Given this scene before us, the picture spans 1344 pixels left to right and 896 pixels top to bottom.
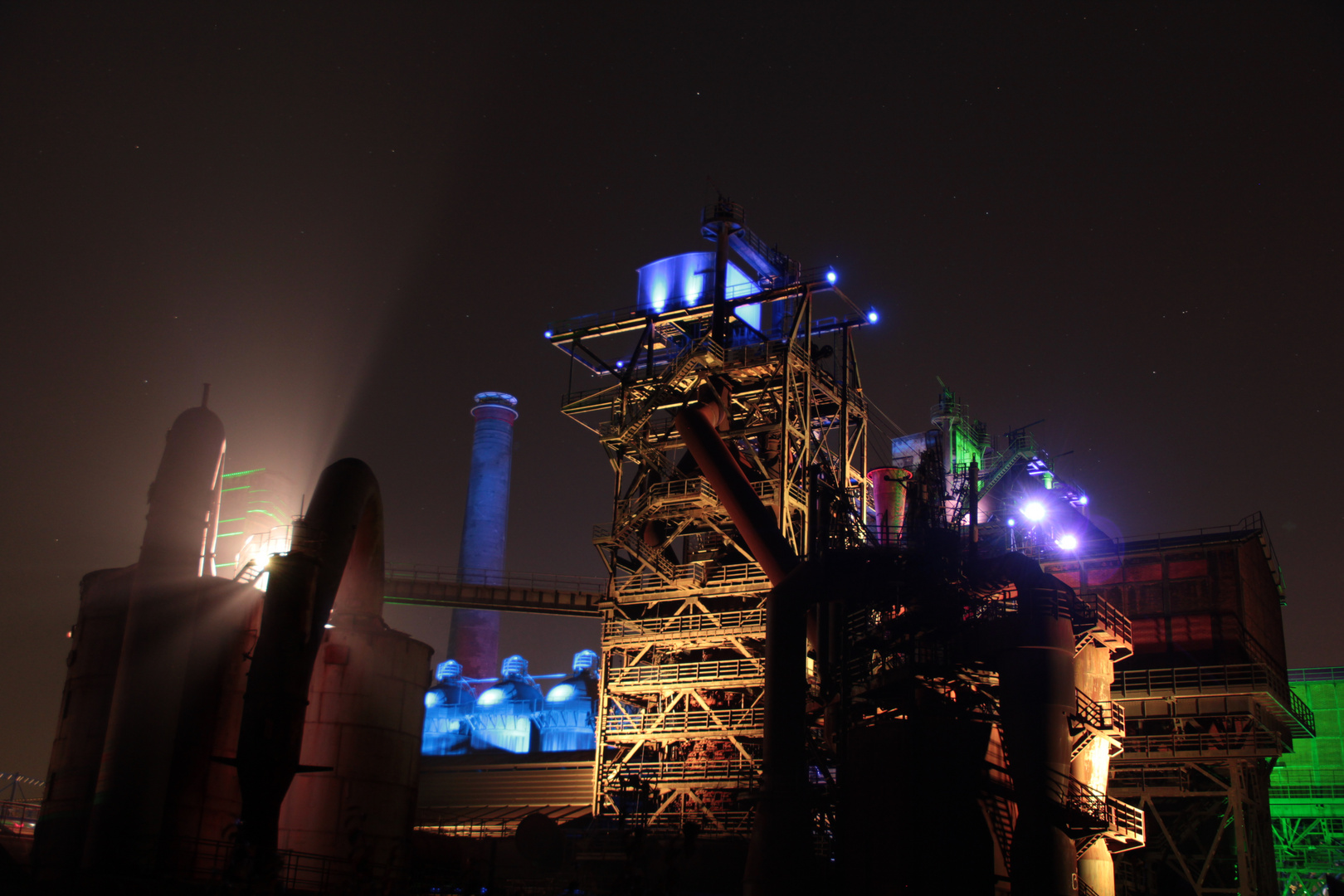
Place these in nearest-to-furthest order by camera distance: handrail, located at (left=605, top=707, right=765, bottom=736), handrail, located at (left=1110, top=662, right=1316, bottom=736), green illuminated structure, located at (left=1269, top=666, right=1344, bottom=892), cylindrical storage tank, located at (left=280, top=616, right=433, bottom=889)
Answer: cylindrical storage tank, located at (left=280, top=616, right=433, bottom=889)
handrail, located at (left=1110, top=662, right=1316, bottom=736)
handrail, located at (left=605, top=707, right=765, bottom=736)
green illuminated structure, located at (left=1269, top=666, right=1344, bottom=892)

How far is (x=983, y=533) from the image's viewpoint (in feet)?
153

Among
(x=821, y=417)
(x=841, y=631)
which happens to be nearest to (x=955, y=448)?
(x=821, y=417)

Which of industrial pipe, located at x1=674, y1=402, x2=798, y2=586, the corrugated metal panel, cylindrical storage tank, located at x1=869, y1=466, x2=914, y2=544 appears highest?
cylindrical storage tank, located at x1=869, y1=466, x2=914, y2=544

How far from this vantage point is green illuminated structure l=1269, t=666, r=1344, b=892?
5075 centimetres

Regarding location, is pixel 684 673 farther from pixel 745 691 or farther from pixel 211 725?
pixel 211 725

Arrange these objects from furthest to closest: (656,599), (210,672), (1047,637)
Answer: (656,599)
(210,672)
(1047,637)

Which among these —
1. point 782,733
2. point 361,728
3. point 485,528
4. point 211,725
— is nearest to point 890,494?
point 782,733

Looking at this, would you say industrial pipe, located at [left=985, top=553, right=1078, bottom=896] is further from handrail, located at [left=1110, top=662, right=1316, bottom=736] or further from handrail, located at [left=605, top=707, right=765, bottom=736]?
handrail, located at [left=605, top=707, right=765, bottom=736]

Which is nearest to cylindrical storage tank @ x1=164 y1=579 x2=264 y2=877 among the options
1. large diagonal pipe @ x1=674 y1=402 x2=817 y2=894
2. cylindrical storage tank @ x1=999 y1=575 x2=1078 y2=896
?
large diagonal pipe @ x1=674 y1=402 x2=817 y2=894

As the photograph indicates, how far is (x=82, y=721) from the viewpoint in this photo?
29.9 metres

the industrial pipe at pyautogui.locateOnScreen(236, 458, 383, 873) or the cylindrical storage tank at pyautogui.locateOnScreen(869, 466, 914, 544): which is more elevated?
the cylindrical storage tank at pyautogui.locateOnScreen(869, 466, 914, 544)

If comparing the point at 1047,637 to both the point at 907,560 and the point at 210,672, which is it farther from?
the point at 210,672

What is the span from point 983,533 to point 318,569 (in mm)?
28484

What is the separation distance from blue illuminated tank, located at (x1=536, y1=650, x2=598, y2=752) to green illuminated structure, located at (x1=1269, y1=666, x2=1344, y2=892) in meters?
34.6
